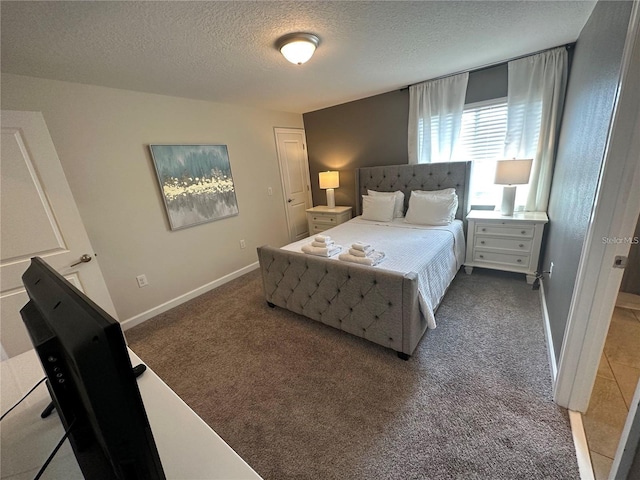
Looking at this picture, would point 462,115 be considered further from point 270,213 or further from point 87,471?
point 87,471

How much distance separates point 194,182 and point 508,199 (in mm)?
3508

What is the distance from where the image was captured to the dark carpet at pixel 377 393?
1.29m

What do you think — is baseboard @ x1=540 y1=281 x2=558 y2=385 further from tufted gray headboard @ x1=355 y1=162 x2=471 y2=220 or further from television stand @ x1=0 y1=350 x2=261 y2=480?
television stand @ x1=0 y1=350 x2=261 y2=480

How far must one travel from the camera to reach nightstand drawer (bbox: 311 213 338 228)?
4.04 m

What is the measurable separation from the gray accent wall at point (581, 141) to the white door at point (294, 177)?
337cm

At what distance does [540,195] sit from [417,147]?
4.81 ft

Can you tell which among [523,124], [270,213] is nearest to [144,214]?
[270,213]

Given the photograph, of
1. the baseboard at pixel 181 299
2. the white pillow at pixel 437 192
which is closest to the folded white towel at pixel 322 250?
the white pillow at pixel 437 192

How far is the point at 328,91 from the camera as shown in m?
3.21

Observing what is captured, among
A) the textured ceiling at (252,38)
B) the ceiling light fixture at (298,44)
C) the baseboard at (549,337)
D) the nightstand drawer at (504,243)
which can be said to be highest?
the textured ceiling at (252,38)

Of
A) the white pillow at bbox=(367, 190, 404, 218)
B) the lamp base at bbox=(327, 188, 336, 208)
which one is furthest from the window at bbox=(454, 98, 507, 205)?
the lamp base at bbox=(327, 188, 336, 208)

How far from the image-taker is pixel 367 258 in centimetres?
207

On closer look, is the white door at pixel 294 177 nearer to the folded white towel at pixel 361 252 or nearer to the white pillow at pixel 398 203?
the white pillow at pixel 398 203

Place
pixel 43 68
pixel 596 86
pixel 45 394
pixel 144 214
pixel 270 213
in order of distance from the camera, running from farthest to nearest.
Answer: pixel 270 213
pixel 144 214
pixel 43 68
pixel 596 86
pixel 45 394
